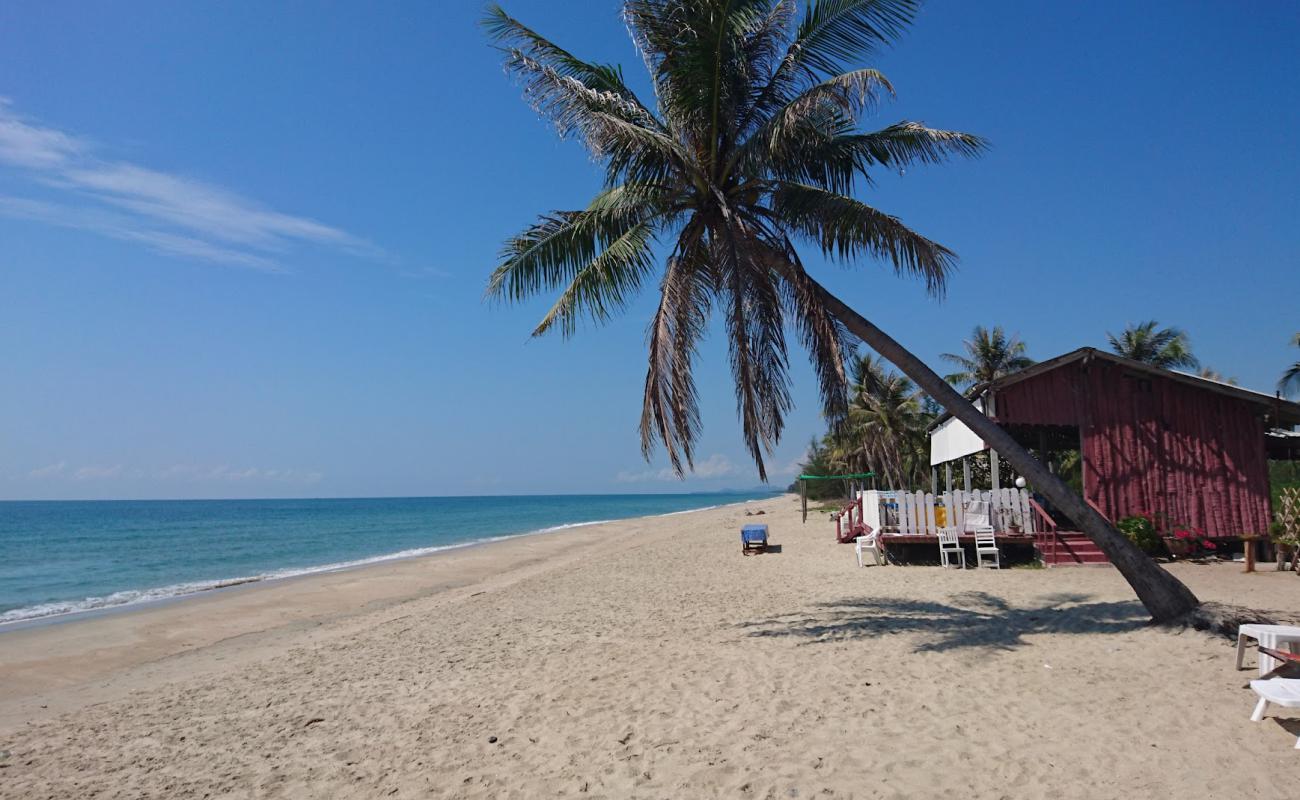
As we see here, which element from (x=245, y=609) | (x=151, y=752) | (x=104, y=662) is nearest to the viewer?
(x=151, y=752)

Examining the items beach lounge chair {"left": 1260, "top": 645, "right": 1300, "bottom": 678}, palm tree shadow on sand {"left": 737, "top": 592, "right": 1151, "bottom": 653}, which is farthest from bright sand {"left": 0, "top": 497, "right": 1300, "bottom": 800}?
beach lounge chair {"left": 1260, "top": 645, "right": 1300, "bottom": 678}

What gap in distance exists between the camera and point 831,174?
916 cm

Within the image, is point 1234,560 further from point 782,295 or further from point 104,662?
point 104,662

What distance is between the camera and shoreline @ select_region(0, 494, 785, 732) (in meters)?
10.2

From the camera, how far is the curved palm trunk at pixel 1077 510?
24.5 ft

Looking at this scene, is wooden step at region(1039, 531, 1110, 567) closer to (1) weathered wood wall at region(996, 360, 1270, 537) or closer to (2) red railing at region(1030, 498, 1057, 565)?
(2) red railing at region(1030, 498, 1057, 565)

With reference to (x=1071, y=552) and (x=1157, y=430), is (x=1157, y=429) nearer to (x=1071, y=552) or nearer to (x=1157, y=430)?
(x=1157, y=430)

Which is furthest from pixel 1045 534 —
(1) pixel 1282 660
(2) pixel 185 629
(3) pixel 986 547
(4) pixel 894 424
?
(4) pixel 894 424

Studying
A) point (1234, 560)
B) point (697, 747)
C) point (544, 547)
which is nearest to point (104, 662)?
point (697, 747)

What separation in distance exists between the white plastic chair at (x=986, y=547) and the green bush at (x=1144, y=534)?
2.30 m

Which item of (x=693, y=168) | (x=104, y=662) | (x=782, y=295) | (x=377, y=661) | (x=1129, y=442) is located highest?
(x=693, y=168)

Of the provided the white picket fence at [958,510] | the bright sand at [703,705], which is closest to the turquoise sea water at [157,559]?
the bright sand at [703,705]

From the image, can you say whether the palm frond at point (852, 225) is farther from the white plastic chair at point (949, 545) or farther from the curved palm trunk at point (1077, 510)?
the white plastic chair at point (949, 545)

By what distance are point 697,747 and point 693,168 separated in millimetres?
6132
